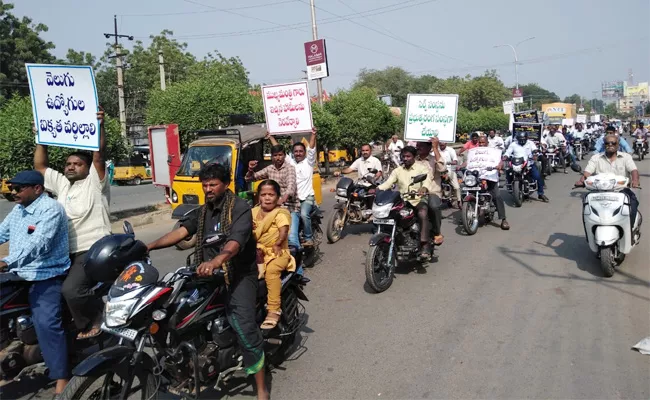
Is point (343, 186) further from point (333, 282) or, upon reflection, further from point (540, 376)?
point (540, 376)

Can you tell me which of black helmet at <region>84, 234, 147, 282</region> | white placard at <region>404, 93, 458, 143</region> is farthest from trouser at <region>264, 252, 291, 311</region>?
white placard at <region>404, 93, 458, 143</region>

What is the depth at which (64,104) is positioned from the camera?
520cm

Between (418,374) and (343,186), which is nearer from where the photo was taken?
(418,374)

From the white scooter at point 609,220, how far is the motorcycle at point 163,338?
4.71 m

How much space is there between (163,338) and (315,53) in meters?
17.8

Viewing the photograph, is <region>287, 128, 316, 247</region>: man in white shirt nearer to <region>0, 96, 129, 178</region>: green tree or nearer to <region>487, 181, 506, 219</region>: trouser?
<region>487, 181, 506, 219</region>: trouser

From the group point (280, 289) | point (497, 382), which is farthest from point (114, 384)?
point (497, 382)

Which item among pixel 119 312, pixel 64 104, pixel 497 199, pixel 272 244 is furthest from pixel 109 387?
pixel 497 199

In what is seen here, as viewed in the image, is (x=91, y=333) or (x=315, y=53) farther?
(x=315, y=53)

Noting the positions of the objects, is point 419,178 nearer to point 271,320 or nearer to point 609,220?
point 609,220

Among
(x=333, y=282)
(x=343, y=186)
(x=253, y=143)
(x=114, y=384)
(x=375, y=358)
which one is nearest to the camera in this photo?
(x=114, y=384)

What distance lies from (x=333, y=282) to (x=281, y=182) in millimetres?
1518

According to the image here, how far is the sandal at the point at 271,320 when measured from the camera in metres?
3.96

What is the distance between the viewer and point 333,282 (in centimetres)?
676
